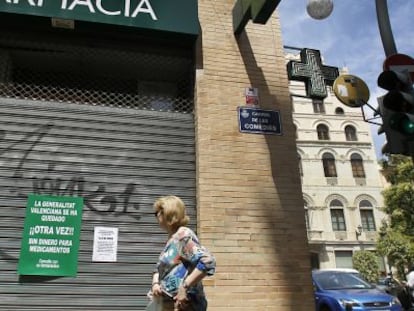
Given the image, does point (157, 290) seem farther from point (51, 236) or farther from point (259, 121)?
point (259, 121)

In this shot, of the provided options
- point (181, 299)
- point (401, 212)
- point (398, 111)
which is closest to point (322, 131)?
point (401, 212)

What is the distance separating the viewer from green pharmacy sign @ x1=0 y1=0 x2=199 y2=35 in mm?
5332

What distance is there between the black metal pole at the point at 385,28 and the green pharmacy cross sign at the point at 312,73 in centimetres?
→ 126

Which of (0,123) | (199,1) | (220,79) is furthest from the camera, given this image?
(199,1)

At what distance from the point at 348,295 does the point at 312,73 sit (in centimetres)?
468

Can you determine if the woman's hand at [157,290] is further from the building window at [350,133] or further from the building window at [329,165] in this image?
the building window at [350,133]

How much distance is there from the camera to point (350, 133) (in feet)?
117

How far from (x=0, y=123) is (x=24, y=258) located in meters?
1.78

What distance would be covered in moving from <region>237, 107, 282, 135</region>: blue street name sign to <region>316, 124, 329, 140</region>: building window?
99.7 ft

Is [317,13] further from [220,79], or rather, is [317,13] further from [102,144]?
[102,144]

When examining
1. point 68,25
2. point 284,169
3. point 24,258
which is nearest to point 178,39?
point 68,25

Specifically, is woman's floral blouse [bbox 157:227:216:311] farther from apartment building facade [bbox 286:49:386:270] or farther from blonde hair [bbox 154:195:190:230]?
apartment building facade [bbox 286:49:386:270]

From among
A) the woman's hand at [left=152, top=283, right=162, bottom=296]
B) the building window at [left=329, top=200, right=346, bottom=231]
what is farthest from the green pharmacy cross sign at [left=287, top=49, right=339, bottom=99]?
the building window at [left=329, top=200, right=346, bottom=231]

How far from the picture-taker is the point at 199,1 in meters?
6.41
